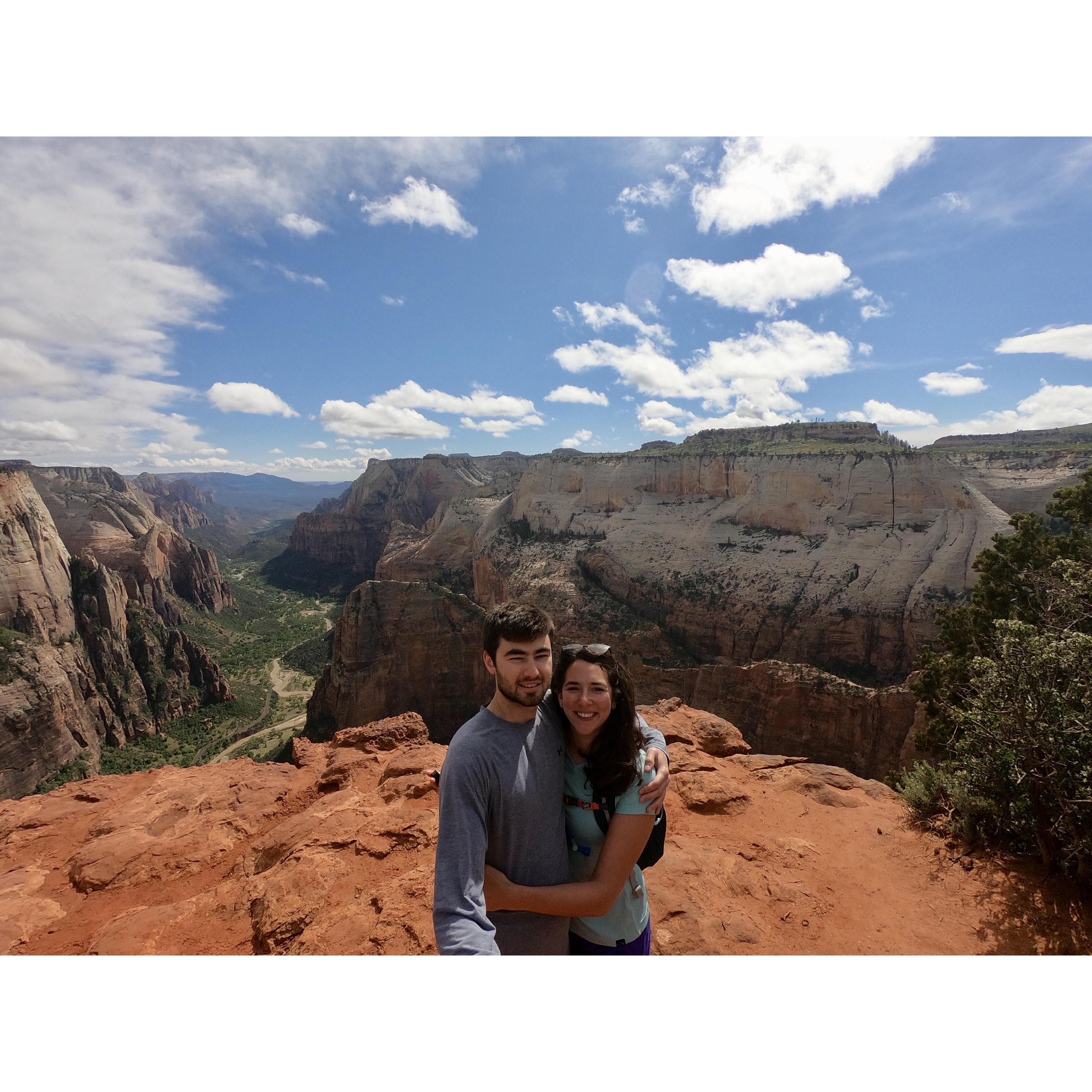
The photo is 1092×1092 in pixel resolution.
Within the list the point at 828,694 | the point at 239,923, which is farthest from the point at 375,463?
the point at 239,923

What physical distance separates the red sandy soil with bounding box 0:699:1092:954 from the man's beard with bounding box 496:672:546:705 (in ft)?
12.4

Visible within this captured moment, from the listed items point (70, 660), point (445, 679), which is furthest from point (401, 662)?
point (70, 660)

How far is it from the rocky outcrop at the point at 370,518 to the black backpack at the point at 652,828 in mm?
85508

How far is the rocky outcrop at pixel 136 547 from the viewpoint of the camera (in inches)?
2111

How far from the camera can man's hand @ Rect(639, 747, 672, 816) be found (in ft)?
7.73

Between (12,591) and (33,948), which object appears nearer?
(33,948)

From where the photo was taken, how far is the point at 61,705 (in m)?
28.2

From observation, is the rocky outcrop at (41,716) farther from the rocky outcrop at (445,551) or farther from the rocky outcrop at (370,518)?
the rocky outcrop at (370,518)

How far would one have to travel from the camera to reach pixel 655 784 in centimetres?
238

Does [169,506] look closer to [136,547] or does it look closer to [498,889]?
[136,547]

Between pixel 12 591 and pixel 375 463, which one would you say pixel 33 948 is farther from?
pixel 375 463

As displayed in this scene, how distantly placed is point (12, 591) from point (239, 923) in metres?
38.2

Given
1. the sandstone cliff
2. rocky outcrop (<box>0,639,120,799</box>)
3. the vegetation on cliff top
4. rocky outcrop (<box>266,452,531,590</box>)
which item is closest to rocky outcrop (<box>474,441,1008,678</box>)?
the sandstone cliff

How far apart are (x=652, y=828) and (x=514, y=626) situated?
1290 mm
